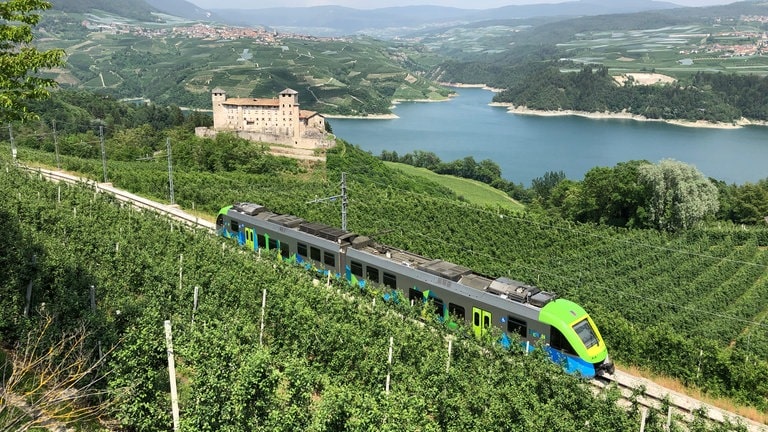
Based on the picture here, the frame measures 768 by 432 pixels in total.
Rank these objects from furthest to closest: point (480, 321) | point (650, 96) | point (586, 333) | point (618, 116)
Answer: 1. point (650, 96)
2. point (618, 116)
3. point (480, 321)
4. point (586, 333)

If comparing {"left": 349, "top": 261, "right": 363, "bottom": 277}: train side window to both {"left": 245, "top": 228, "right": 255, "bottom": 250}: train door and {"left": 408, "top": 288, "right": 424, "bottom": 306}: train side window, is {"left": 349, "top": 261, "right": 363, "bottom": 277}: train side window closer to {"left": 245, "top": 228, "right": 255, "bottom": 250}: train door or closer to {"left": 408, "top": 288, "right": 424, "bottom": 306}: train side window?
{"left": 408, "top": 288, "right": 424, "bottom": 306}: train side window

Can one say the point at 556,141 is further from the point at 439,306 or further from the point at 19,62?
the point at 19,62

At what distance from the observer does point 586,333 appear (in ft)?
40.5

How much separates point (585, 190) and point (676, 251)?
13.0m

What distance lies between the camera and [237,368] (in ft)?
27.5

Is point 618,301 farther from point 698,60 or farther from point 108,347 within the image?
point 698,60

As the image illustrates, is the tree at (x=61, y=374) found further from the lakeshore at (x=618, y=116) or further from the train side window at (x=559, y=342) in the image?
the lakeshore at (x=618, y=116)

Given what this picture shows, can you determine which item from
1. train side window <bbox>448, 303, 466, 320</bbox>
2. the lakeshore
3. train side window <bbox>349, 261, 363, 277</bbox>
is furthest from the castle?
the lakeshore

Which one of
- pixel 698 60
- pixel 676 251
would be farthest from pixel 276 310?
pixel 698 60

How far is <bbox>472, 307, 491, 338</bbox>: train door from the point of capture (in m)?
13.4

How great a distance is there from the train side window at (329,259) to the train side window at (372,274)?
4.90 feet

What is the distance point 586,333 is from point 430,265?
437 centimetres

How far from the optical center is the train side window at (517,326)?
12722 millimetres

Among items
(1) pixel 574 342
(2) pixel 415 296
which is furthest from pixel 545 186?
(1) pixel 574 342
